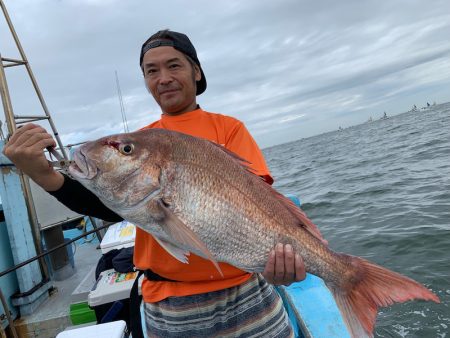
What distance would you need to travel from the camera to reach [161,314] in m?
2.18

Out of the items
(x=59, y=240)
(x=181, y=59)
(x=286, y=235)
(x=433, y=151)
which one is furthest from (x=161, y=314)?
(x=433, y=151)

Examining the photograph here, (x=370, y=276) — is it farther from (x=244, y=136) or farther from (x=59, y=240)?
(x=59, y=240)

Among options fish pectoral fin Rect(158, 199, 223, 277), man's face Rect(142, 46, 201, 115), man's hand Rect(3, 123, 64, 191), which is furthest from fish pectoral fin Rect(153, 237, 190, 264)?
man's face Rect(142, 46, 201, 115)

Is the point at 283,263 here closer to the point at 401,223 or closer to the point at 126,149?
the point at 126,149

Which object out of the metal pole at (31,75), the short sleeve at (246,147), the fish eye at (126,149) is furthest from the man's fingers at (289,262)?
the metal pole at (31,75)

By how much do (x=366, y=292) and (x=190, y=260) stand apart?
Result: 3.47 feet

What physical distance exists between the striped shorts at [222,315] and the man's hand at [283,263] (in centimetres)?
40

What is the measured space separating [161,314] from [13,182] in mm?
3936

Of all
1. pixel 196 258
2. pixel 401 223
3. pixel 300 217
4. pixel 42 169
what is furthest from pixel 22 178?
pixel 401 223

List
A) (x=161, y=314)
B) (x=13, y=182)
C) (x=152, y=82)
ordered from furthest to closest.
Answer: (x=13, y=182)
(x=152, y=82)
(x=161, y=314)

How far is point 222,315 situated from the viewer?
216cm

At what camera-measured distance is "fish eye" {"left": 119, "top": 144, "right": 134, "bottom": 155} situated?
72.2 inches

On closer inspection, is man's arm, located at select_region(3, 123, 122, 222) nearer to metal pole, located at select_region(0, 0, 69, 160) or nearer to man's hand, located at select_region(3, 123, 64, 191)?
man's hand, located at select_region(3, 123, 64, 191)

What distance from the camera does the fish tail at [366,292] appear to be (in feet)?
6.34
